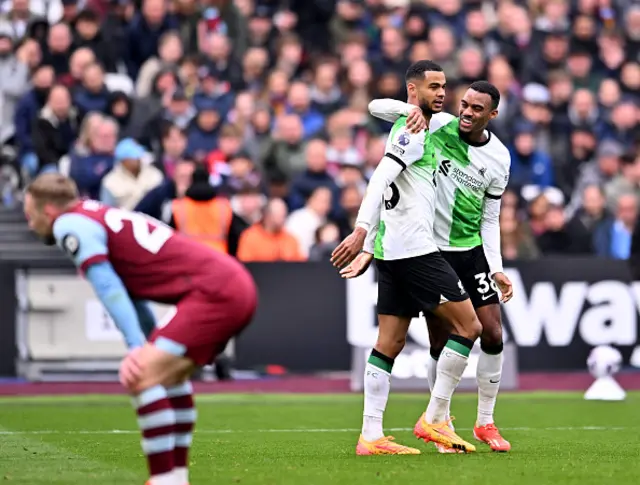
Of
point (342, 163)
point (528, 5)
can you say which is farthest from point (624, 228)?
point (528, 5)

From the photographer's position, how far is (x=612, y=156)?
20.4m

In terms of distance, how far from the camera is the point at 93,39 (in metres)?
19.2

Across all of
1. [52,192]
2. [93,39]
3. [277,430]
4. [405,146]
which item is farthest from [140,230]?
[93,39]

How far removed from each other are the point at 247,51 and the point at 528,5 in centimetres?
520

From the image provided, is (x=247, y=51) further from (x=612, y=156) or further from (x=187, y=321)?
(x=187, y=321)

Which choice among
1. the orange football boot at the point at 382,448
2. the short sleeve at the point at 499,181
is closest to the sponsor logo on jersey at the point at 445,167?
the short sleeve at the point at 499,181

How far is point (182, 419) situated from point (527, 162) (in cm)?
1307

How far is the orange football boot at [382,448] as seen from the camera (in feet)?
32.5

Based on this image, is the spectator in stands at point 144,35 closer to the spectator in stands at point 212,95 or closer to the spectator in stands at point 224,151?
the spectator in stands at point 212,95

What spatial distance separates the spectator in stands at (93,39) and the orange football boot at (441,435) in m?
10.5

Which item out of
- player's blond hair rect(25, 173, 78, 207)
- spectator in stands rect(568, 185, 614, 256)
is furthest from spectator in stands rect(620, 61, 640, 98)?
player's blond hair rect(25, 173, 78, 207)

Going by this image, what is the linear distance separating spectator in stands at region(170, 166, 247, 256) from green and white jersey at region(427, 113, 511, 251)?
→ 18.6 ft

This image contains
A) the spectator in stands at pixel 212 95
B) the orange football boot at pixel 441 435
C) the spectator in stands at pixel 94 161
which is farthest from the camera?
the spectator in stands at pixel 212 95

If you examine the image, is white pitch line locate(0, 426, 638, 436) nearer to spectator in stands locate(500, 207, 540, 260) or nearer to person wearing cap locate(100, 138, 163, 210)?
person wearing cap locate(100, 138, 163, 210)
